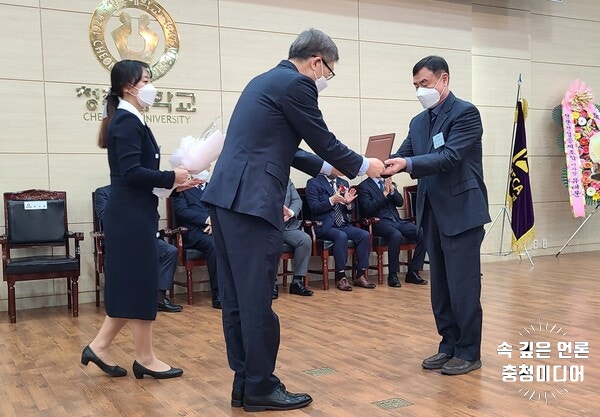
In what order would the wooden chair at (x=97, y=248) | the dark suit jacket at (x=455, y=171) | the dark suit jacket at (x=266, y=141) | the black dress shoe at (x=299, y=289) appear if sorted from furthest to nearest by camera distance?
the black dress shoe at (x=299, y=289)
the wooden chair at (x=97, y=248)
the dark suit jacket at (x=455, y=171)
the dark suit jacket at (x=266, y=141)

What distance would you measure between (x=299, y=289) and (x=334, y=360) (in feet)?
7.29

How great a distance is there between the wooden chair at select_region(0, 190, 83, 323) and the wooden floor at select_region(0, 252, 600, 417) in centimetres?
33

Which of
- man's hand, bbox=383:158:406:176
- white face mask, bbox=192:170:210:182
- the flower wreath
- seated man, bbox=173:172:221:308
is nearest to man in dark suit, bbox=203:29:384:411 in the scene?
man's hand, bbox=383:158:406:176

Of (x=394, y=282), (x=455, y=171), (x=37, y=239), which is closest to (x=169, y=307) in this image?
(x=37, y=239)

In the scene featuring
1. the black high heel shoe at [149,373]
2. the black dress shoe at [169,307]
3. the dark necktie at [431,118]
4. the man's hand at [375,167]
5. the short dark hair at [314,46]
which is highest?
the short dark hair at [314,46]

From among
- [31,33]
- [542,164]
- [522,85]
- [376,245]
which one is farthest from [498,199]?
[31,33]

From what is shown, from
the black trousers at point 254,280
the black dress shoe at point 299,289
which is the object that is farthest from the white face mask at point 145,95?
the black dress shoe at point 299,289

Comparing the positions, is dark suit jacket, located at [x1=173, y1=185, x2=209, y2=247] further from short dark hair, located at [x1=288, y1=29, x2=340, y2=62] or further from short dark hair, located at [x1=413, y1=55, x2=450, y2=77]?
short dark hair, located at [x1=288, y1=29, x2=340, y2=62]

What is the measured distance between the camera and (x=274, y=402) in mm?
2477

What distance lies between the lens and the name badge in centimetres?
292

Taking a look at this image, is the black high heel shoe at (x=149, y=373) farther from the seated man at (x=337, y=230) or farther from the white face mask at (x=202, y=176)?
the seated man at (x=337, y=230)

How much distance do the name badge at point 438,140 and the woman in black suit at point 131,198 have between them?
1.19 meters

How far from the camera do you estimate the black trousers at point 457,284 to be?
291 cm

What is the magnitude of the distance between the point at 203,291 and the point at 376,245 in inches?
67.1
